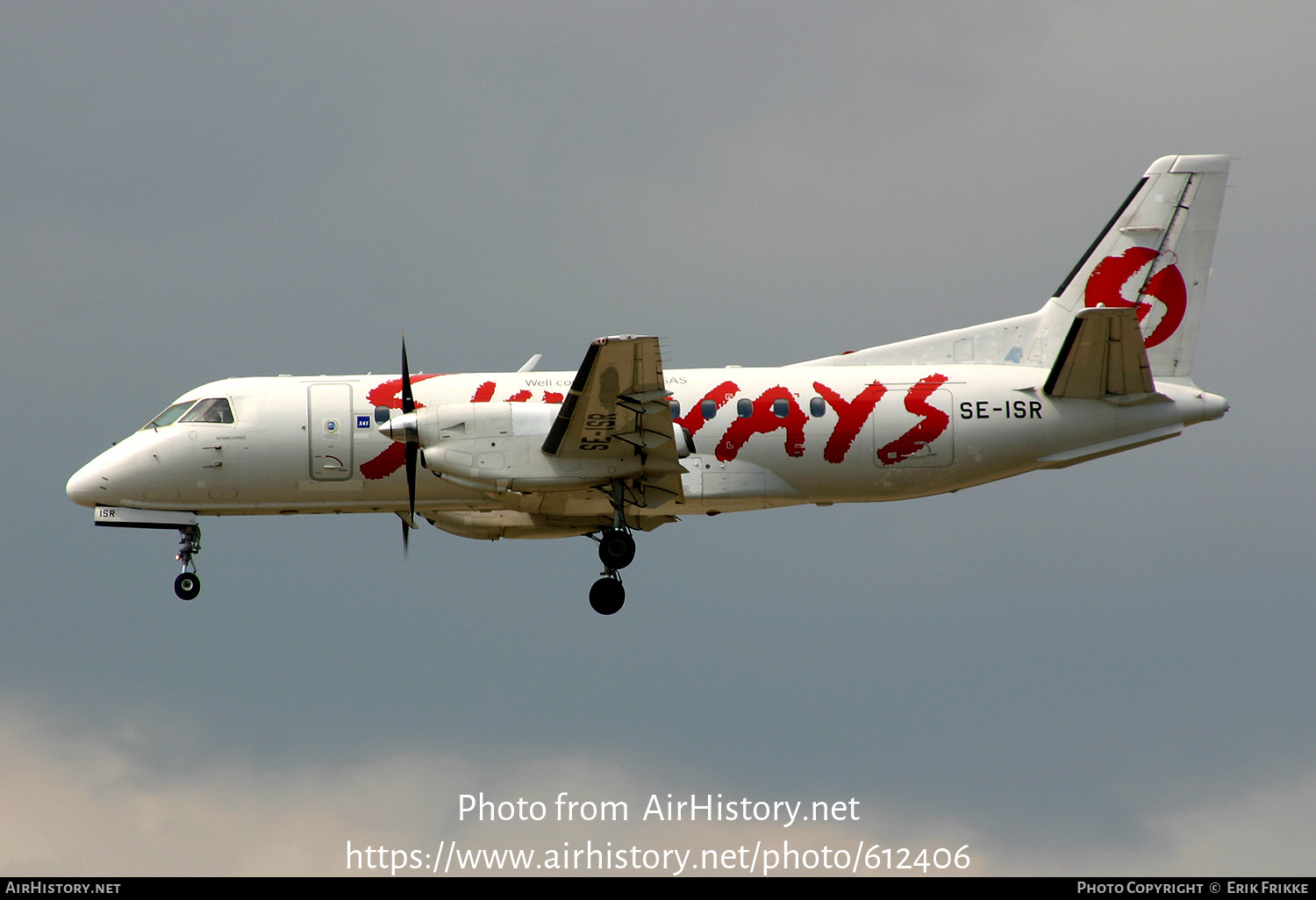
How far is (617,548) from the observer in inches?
1003

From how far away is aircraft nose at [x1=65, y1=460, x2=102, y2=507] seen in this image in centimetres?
2708

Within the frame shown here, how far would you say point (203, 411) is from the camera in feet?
Answer: 88.8

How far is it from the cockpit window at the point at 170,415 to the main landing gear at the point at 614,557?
27.9ft

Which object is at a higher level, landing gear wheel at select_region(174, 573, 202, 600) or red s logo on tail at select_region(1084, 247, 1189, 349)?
red s logo on tail at select_region(1084, 247, 1189, 349)

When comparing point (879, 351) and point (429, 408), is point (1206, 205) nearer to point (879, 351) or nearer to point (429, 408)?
point (879, 351)

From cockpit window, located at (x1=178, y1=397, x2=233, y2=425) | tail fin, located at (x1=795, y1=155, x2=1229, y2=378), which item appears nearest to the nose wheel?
tail fin, located at (x1=795, y1=155, x2=1229, y2=378)

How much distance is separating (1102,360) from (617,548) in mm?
9299

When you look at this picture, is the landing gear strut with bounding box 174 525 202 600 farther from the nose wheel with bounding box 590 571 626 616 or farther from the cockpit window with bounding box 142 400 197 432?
the nose wheel with bounding box 590 571 626 616

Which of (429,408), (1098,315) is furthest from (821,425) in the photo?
(429,408)

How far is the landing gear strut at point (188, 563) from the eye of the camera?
89.1 ft

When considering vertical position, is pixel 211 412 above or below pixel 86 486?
above

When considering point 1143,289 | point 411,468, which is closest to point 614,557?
point 411,468

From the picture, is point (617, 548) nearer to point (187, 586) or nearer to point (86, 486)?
point (187, 586)

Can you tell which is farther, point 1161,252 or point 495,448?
point 1161,252
